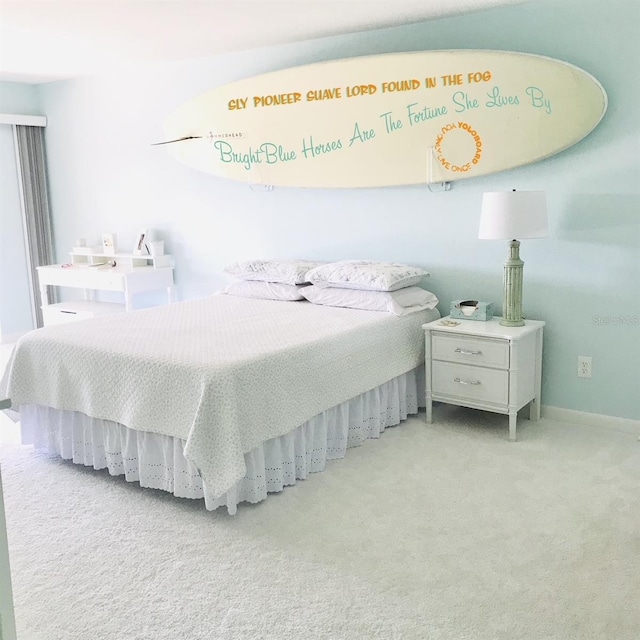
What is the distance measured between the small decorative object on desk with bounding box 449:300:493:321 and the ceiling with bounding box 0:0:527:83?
150cm

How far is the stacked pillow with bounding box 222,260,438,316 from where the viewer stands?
360cm

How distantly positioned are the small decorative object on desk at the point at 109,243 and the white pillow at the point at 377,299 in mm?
2115

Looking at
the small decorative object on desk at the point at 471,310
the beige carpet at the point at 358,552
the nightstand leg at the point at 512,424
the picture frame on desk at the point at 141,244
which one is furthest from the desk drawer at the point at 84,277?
the nightstand leg at the point at 512,424

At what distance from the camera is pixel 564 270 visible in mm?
3480

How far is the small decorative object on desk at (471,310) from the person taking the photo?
11.7 feet

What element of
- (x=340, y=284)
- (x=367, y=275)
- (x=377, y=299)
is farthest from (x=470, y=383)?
(x=340, y=284)

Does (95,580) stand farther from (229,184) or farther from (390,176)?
(229,184)

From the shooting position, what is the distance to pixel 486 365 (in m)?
3.34

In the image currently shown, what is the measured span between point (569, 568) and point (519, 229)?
63.0 inches

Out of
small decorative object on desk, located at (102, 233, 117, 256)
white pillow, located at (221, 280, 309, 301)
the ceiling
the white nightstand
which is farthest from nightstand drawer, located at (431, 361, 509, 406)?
small decorative object on desk, located at (102, 233, 117, 256)

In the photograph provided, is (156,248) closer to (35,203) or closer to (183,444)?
(35,203)

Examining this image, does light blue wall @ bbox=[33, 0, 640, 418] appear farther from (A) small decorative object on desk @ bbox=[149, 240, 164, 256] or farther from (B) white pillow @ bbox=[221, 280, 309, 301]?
(B) white pillow @ bbox=[221, 280, 309, 301]

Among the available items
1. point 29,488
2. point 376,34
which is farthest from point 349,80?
point 29,488

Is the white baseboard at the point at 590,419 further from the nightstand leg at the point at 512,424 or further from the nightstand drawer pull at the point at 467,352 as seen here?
the nightstand drawer pull at the point at 467,352
